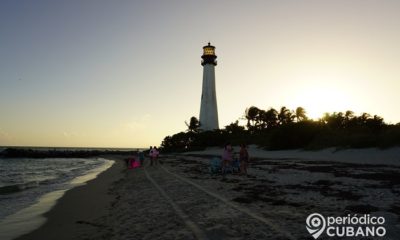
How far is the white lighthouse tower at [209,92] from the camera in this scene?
7619cm

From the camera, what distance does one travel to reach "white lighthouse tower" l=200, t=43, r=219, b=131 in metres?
76.2

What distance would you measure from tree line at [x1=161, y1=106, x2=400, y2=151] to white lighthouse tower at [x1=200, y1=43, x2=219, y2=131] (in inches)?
119

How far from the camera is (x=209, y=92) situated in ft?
250

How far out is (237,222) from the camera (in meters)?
8.15

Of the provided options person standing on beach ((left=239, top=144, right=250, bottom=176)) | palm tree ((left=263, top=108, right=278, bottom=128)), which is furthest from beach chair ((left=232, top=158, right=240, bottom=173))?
palm tree ((left=263, top=108, right=278, bottom=128))

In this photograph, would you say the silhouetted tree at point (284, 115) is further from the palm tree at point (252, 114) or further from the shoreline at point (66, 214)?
the shoreline at point (66, 214)

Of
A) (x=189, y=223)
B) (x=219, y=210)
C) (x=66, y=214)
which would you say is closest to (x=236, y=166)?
(x=219, y=210)

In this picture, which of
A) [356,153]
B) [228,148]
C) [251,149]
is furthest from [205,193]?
[251,149]

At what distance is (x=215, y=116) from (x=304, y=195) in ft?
221

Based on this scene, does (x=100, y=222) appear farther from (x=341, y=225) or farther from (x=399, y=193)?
(x=399, y=193)

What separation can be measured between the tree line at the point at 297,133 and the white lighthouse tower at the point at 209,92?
3022 mm

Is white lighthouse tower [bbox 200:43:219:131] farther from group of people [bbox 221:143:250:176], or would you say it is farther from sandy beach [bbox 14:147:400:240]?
sandy beach [bbox 14:147:400:240]

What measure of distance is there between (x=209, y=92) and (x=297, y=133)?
1272 inches

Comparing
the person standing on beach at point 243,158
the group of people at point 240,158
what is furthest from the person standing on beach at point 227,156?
the person standing on beach at point 243,158
